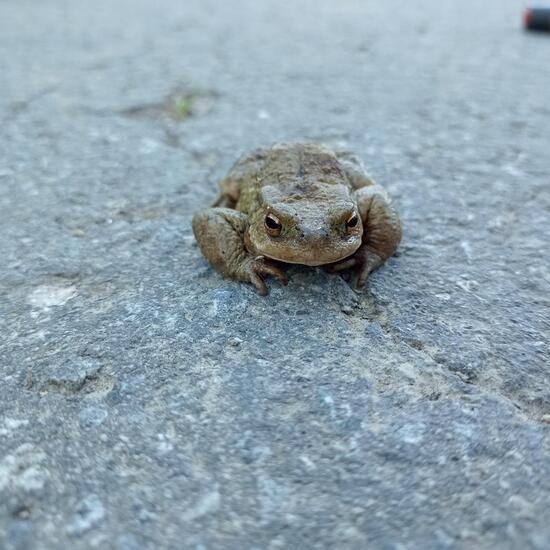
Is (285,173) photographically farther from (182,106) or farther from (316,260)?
(182,106)

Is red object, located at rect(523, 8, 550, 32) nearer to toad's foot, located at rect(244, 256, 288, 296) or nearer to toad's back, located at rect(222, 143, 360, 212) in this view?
toad's back, located at rect(222, 143, 360, 212)

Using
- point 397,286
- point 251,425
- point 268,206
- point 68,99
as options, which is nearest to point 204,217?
point 268,206

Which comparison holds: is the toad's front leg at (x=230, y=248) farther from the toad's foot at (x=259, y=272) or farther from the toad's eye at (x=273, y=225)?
the toad's eye at (x=273, y=225)

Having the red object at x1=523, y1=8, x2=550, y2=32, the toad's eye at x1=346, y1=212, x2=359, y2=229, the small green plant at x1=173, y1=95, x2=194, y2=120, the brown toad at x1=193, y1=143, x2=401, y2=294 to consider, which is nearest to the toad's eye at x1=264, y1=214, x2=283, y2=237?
the brown toad at x1=193, y1=143, x2=401, y2=294

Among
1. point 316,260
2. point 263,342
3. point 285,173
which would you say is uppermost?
point 285,173

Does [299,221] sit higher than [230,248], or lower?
higher

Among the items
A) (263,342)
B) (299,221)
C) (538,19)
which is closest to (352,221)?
(299,221)

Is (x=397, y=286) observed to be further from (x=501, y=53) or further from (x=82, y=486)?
(x=501, y=53)
